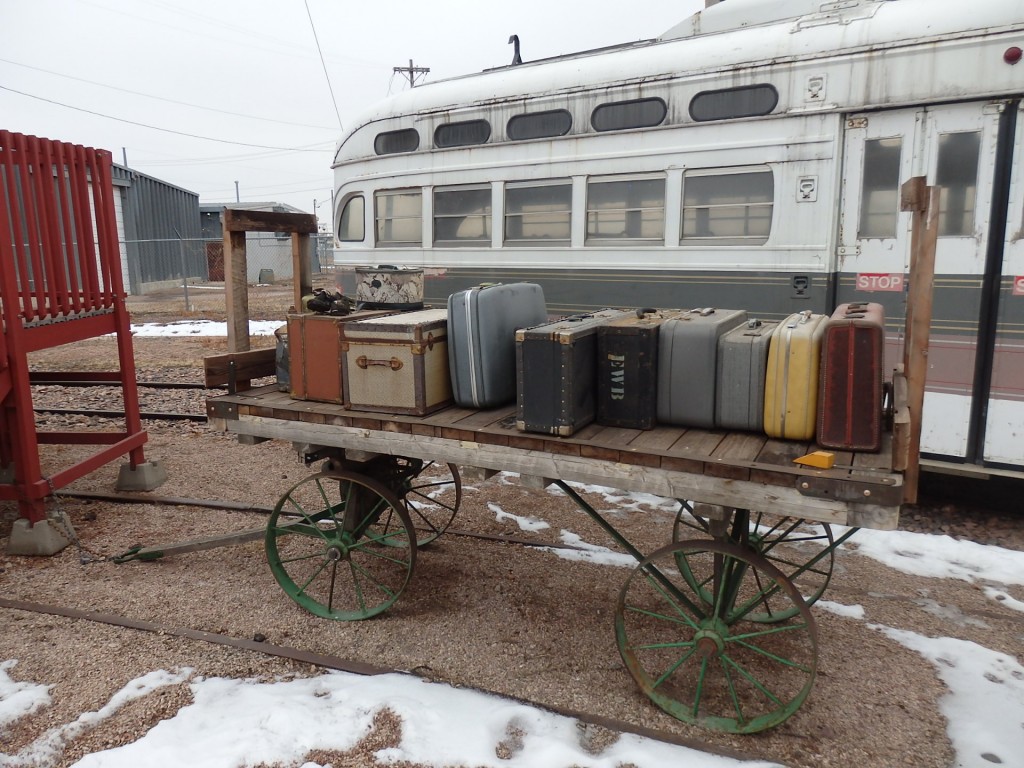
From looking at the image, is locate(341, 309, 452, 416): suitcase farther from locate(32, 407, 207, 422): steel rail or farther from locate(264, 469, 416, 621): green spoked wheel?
locate(32, 407, 207, 422): steel rail

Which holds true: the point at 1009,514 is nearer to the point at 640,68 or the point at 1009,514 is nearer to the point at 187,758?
the point at 640,68

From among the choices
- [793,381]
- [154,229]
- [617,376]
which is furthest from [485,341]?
[154,229]

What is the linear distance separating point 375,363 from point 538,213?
150 inches

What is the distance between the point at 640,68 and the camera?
21.6 feet

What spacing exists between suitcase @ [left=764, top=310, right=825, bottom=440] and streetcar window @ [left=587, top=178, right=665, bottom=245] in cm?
351

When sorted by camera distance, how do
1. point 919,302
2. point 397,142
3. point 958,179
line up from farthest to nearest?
1. point 397,142
2. point 958,179
3. point 919,302

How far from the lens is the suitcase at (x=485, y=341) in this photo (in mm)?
3727

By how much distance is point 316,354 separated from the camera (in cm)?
411

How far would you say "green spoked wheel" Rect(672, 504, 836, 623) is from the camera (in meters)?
3.73

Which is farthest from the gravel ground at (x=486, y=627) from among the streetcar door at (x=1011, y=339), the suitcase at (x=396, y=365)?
the suitcase at (x=396, y=365)

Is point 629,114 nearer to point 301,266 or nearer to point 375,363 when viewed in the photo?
point 301,266

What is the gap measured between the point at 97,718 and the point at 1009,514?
6.52m

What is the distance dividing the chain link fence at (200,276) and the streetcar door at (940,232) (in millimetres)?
14250

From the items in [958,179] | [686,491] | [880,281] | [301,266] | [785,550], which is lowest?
[785,550]
